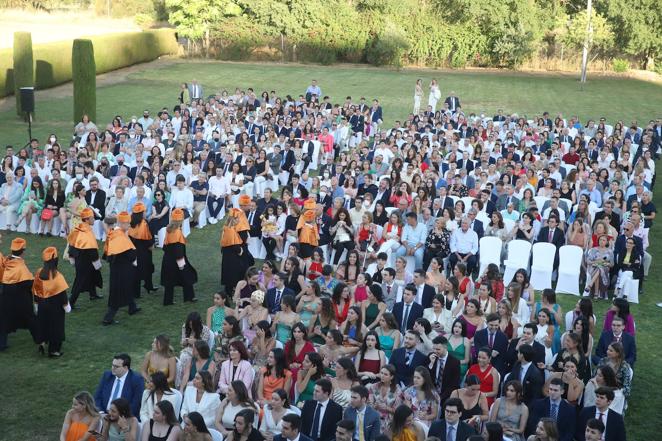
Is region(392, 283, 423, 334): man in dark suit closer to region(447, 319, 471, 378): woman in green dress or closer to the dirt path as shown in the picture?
region(447, 319, 471, 378): woman in green dress

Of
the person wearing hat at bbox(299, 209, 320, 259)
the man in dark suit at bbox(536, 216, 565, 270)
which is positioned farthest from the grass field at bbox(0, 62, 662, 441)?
the person wearing hat at bbox(299, 209, 320, 259)

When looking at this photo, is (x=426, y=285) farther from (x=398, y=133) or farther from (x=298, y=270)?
(x=398, y=133)

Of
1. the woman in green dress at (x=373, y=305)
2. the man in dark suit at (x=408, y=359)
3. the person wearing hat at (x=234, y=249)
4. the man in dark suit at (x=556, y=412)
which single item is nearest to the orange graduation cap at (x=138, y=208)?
the person wearing hat at (x=234, y=249)

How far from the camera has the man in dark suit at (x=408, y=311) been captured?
32.8 feet

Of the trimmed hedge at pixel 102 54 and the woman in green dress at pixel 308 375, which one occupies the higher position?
the trimmed hedge at pixel 102 54

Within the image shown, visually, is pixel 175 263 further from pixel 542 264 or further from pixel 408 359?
pixel 542 264

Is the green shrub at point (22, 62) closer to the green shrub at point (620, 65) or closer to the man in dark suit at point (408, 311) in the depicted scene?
the man in dark suit at point (408, 311)

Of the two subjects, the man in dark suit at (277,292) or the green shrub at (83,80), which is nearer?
the man in dark suit at (277,292)

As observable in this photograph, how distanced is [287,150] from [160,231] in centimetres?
569

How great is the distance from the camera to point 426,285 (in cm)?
1082

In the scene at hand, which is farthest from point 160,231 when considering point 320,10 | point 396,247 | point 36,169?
point 320,10

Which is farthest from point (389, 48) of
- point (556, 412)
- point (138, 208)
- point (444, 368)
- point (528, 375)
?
point (556, 412)

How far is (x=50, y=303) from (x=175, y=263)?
8.02 ft

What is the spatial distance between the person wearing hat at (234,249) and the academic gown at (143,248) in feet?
3.74
